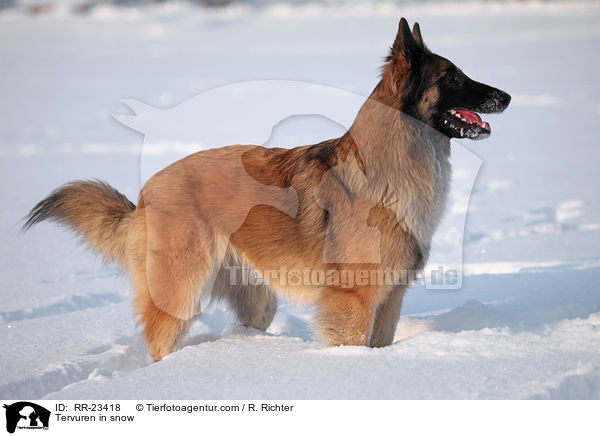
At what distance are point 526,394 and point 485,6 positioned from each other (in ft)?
42.2

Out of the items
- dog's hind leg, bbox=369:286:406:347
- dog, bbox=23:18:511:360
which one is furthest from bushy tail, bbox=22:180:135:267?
dog's hind leg, bbox=369:286:406:347

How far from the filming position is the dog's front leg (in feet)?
9.37

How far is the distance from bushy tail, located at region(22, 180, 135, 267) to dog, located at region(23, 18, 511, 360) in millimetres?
20

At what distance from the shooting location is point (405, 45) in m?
2.81

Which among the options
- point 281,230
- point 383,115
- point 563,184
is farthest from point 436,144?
point 563,184

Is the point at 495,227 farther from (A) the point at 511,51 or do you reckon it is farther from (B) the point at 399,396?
(A) the point at 511,51

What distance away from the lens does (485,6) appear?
13.2m

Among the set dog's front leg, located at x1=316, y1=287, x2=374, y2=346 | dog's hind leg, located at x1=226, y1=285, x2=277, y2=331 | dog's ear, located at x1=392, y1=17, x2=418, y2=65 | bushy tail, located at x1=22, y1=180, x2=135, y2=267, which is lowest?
dog's hind leg, located at x1=226, y1=285, x2=277, y2=331

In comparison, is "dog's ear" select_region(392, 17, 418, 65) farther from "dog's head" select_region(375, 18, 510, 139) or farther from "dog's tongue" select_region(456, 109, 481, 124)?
"dog's tongue" select_region(456, 109, 481, 124)

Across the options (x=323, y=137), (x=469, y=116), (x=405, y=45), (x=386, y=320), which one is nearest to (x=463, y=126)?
(x=469, y=116)

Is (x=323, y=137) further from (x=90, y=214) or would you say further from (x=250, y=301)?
(x=90, y=214)

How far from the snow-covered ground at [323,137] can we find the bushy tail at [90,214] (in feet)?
1.82

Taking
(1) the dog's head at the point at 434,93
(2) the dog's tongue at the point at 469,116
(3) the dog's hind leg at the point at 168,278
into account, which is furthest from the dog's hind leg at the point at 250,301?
(2) the dog's tongue at the point at 469,116

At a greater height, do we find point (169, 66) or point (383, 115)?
point (169, 66)
